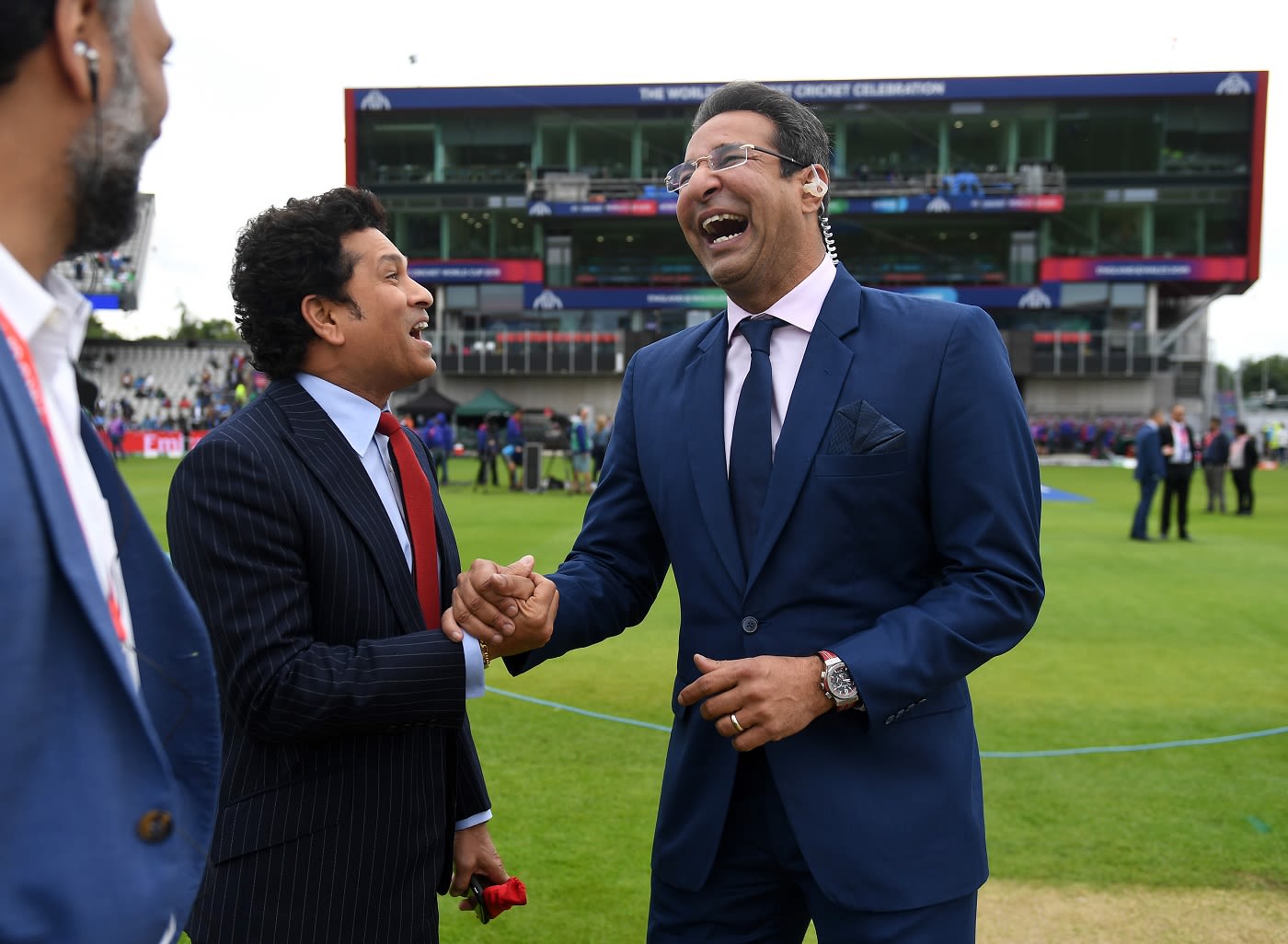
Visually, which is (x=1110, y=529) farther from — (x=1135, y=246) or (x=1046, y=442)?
(x=1135, y=246)

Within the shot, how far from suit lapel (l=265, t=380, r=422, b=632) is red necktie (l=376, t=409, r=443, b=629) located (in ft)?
0.19

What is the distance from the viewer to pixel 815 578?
221 centimetres

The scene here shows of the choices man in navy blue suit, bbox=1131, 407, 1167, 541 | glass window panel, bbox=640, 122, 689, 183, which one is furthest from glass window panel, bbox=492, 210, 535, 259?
man in navy blue suit, bbox=1131, 407, 1167, 541

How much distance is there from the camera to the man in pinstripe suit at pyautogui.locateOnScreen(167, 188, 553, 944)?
2.09 meters

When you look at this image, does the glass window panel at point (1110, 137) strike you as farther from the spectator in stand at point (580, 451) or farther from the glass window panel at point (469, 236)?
the spectator in stand at point (580, 451)

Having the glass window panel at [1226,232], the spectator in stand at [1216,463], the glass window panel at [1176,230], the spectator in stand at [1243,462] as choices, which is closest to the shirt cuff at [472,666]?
the spectator in stand at [1243,462]

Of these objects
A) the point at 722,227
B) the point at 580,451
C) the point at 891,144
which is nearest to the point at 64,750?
the point at 722,227

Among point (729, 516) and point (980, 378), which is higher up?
point (980, 378)

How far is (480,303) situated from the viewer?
173 feet

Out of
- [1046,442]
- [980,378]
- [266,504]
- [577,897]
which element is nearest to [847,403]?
[980,378]

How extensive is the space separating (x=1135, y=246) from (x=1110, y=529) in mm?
39146

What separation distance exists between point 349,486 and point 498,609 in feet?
1.40

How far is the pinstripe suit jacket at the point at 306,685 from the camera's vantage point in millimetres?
2084

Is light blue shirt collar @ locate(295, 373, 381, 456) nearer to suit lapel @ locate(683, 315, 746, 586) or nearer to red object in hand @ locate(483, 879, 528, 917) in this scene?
suit lapel @ locate(683, 315, 746, 586)
